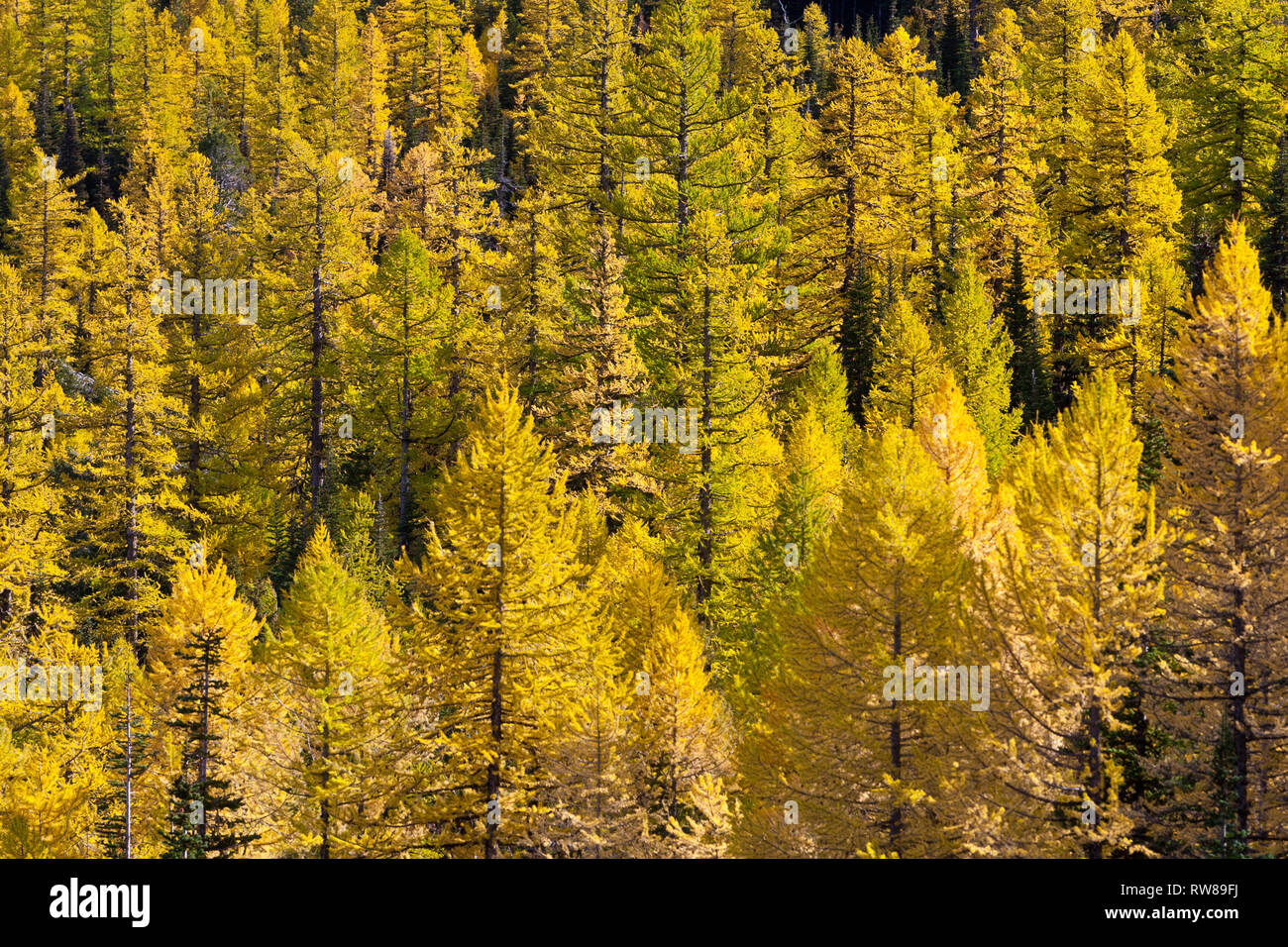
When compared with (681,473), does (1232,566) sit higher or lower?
lower

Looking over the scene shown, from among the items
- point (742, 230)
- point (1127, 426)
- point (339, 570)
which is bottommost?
point (339, 570)

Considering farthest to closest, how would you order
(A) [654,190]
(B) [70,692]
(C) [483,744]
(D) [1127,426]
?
(A) [654,190], (B) [70,692], (C) [483,744], (D) [1127,426]

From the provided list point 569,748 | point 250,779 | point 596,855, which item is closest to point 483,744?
point 569,748

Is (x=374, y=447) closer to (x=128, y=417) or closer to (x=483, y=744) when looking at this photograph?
(x=128, y=417)

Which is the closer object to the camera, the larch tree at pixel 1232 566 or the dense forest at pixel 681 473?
the larch tree at pixel 1232 566

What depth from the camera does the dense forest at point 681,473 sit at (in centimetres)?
2023

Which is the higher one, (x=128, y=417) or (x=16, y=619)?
(x=128, y=417)

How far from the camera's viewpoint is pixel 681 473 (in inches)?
1359

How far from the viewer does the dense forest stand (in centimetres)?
2023

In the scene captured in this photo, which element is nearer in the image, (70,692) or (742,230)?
(70,692)

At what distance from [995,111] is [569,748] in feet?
132

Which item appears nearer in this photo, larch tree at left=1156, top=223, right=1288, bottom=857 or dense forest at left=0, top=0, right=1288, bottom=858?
larch tree at left=1156, top=223, right=1288, bottom=857

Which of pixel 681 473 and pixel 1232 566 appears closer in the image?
pixel 1232 566

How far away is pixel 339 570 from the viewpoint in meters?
28.8
